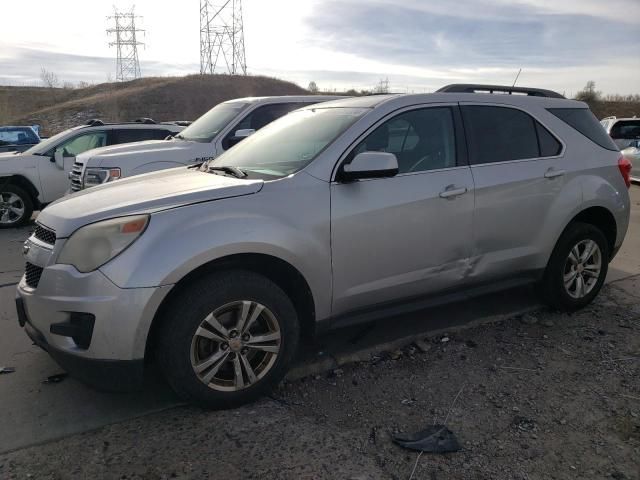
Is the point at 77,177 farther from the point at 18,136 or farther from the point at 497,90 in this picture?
the point at 18,136

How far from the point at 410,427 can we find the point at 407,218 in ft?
4.24

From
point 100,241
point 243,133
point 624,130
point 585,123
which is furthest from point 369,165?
point 624,130

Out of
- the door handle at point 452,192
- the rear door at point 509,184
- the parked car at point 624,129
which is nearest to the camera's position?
the door handle at point 452,192

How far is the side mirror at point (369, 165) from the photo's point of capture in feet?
10.5

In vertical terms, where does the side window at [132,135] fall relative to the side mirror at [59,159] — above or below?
above

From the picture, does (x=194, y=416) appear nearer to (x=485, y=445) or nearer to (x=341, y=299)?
(x=341, y=299)

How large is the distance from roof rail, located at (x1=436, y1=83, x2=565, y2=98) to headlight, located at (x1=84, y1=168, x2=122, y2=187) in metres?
4.79

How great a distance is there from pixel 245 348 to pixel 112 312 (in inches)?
30.0

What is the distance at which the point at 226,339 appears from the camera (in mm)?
2945

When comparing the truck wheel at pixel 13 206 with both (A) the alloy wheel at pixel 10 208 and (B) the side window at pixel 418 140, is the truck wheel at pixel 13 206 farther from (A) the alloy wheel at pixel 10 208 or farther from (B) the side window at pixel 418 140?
(B) the side window at pixel 418 140

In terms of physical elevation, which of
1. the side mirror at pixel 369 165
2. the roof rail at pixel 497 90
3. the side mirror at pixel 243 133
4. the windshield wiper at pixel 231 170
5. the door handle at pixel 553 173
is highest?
the roof rail at pixel 497 90

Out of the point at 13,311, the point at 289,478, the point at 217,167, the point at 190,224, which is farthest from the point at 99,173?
the point at 289,478

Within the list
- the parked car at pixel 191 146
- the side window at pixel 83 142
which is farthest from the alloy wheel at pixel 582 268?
the side window at pixel 83 142

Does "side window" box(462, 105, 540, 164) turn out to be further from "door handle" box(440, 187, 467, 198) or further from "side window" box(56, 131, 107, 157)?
"side window" box(56, 131, 107, 157)
